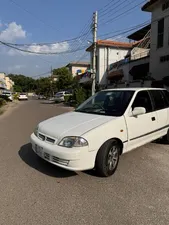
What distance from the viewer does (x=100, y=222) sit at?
2.69 meters

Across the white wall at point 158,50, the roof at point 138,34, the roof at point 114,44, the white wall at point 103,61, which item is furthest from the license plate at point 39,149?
the roof at point 114,44

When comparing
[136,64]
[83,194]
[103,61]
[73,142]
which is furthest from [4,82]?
[83,194]

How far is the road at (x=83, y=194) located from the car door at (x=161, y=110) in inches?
35.0

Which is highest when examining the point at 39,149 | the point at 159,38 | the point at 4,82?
the point at 159,38

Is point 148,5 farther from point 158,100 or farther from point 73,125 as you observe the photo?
point 73,125

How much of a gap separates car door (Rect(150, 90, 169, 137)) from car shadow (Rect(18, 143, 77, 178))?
105 inches

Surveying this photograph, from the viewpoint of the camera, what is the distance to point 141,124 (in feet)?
15.3

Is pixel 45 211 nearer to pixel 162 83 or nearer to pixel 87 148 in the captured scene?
pixel 87 148

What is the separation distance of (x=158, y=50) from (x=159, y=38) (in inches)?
32.0

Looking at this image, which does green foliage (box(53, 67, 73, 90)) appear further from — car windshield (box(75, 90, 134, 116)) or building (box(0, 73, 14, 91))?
car windshield (box(75, 90, 134, 116))

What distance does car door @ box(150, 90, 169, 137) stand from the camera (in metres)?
5.31

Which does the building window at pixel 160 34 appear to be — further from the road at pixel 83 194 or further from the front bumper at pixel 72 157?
the front bumper at pixel 72 157

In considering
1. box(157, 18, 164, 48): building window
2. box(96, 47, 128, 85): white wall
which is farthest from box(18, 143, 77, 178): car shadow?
box(96, 47, 128, 85): white wall

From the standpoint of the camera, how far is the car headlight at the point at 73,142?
358cm
